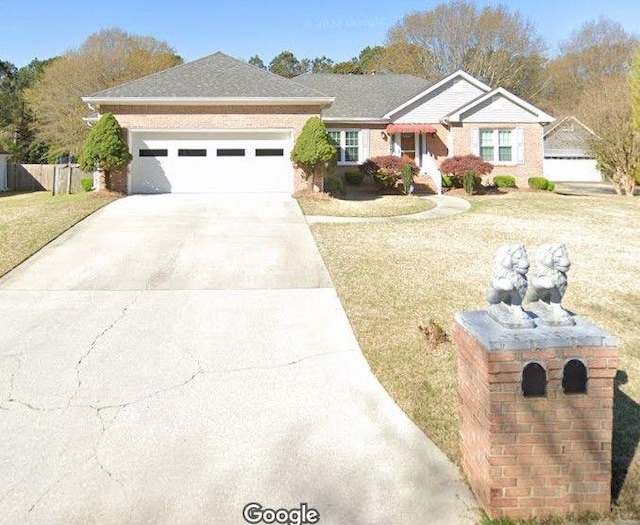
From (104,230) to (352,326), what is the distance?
791 cm

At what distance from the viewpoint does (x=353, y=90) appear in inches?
951

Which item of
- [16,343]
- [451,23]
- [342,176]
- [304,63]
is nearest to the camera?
[16,343]

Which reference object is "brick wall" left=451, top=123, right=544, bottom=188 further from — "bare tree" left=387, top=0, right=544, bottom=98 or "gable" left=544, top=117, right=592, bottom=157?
"bare tree" left=387, top=0, right=544, bottom=98

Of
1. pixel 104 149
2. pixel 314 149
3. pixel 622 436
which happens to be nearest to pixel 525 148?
pixel 314 149

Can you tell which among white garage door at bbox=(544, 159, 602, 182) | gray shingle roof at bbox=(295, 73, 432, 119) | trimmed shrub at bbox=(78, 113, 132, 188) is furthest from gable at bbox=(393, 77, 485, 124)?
white garage door at bbox=(544, 159, 602, 182)

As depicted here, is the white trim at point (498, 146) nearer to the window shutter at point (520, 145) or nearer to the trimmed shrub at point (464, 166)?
the window shutter at point (520, 145)

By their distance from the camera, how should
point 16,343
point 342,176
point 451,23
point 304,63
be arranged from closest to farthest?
1. point 16,343
2. point 342,176
3. point 451,23
4. point 304,63

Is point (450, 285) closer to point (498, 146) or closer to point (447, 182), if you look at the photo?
point (447, 182)

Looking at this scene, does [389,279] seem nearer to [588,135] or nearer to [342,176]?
[342,176]

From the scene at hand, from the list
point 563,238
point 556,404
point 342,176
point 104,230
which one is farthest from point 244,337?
point 342,176

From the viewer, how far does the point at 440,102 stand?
22.3 metres

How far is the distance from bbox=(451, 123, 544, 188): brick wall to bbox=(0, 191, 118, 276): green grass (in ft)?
47.3

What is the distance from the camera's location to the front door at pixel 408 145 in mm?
21984

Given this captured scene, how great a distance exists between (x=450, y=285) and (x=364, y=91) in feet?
61.7
